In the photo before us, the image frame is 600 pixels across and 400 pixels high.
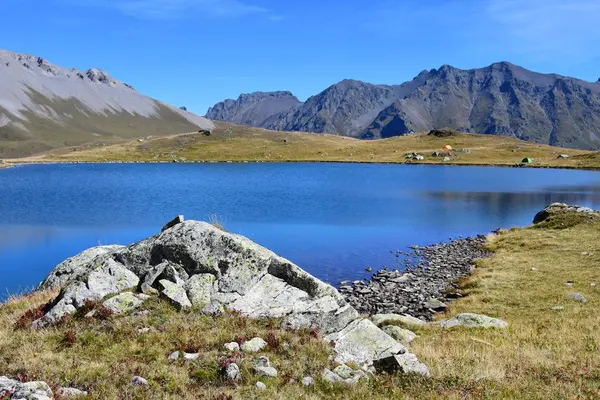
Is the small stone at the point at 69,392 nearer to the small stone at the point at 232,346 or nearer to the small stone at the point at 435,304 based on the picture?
the small stone at the point at 232,346

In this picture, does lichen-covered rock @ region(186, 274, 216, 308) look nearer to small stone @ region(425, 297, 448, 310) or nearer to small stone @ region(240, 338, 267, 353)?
small stone @ region(240, 338, 267, 353)

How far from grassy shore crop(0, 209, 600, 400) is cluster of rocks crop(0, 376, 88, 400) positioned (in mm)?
539

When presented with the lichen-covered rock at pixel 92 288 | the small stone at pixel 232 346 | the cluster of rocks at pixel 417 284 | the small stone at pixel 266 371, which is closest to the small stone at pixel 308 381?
the small stone at pixel 266 371

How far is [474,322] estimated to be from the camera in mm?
21266

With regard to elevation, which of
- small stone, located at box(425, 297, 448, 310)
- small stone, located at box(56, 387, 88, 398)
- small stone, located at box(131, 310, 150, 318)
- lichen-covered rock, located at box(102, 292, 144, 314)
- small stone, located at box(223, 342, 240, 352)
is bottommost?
small stone, located at box(425, 297, 448, 310)

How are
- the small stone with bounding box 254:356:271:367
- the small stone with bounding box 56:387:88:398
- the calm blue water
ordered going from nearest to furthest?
the small stone with bounding box 56:387:88:398
the small stone with bounding box 254:356:271:367
the calm blue water

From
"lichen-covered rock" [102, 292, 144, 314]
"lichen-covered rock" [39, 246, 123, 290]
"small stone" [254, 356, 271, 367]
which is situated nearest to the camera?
"small stone" [254, 356, 271, 367]

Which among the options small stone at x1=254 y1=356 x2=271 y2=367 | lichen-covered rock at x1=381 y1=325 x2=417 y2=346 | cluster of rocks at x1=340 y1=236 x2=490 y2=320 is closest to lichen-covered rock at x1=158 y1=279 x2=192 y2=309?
small stone at x1=254 y1=356 x2=271 y2=367

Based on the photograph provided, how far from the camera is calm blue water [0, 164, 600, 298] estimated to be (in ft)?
152

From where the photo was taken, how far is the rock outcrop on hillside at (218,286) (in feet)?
52.4

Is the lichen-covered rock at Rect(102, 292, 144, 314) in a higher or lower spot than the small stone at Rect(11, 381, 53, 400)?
higher

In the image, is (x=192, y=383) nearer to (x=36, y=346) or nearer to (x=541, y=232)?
(x=36, y=346)

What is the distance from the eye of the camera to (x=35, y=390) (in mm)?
10727

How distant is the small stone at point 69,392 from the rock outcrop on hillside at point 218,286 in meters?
5.03
